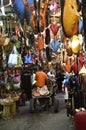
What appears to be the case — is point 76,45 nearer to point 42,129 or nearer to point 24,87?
point 42,129

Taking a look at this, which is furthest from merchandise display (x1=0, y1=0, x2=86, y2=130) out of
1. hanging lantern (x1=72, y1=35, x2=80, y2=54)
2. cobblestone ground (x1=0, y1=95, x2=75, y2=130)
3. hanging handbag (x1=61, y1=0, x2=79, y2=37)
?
hanging handbag (x1=61, y1=0, x2=79, y2=37)

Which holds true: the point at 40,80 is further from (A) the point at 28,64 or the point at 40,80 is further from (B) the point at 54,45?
(A) the point at 28,64

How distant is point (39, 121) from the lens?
12.4 m

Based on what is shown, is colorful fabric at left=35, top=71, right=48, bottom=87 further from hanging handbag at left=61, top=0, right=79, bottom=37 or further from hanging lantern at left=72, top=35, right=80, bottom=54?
hanging handbag at left=61, top=0, right=79, bottom=37

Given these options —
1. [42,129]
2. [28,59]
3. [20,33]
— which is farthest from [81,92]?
[28,59]

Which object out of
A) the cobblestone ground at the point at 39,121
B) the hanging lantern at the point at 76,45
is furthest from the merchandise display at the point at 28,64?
the cobblestone ground at the point at 39,121

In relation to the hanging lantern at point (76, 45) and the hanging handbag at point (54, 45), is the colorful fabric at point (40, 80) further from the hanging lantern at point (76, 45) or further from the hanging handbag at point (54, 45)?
the hanging lantern at point (76, 45)

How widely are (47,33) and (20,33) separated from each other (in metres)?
3.69

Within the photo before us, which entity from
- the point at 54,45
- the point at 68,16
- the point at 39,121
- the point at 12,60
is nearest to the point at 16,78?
the point at 12,60

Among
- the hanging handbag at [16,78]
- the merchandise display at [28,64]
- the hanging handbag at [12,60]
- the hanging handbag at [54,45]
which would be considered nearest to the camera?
the merchandise display at [28,64]

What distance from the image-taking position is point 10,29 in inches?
609

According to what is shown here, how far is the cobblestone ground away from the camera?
37.2 feet

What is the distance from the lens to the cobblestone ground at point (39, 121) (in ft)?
37.2

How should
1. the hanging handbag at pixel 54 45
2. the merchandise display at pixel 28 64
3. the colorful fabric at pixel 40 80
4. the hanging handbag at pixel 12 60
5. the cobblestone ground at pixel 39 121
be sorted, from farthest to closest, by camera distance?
the hanging handbag at pixel 12 60, the hanging handbag at pixel 54 45, the colorful fabric at pixel 40 80, the cobblestone ground at pixel 39 121, the merchandise display at pixel 28 64
